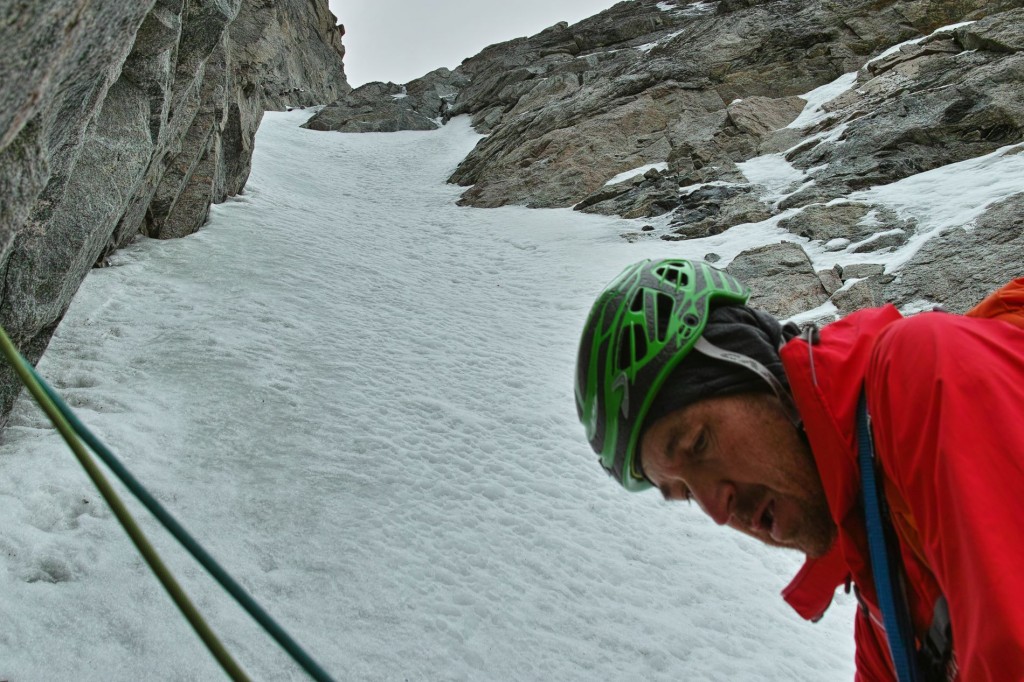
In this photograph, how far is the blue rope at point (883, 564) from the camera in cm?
166

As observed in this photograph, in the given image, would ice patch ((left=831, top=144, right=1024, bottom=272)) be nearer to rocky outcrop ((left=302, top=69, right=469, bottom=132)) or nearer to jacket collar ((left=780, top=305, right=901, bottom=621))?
jacket collar ((left=780, top=305, right=901, bottom=621))

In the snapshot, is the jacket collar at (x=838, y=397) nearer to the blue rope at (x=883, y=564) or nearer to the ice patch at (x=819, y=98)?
the blue rope at (x=883, y=564)

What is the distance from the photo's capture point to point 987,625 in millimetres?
1202

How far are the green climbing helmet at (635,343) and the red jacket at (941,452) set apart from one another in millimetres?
431

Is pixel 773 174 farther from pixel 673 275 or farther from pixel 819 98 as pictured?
pixel 673 275

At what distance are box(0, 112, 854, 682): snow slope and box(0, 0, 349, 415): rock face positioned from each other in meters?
1.14

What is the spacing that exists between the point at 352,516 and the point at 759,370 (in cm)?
485

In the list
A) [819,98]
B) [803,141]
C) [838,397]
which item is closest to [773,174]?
[803,141]

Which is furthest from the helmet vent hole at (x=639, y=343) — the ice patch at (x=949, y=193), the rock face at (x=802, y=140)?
the ice patch at (x=949, y=193)

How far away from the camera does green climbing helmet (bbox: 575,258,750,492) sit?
2221 millimetres

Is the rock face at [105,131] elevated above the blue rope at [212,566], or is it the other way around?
the rock face at [105,131]

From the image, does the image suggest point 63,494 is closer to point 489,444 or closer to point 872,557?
point 489,444

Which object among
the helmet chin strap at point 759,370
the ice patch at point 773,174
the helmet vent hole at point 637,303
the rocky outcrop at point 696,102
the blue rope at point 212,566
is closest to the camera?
the blue rope at point 212,566

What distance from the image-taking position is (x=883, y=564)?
1673mm
